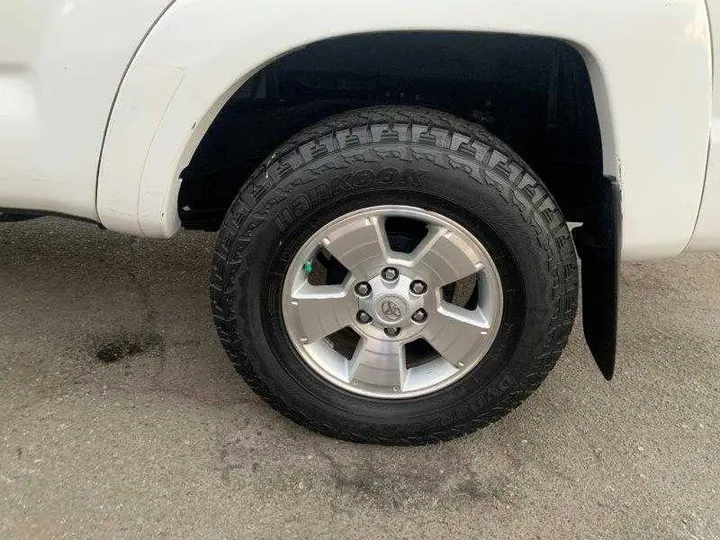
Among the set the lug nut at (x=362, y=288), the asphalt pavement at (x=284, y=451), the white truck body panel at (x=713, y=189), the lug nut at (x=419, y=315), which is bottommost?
the asphalt pavement at (x=284, y=451)

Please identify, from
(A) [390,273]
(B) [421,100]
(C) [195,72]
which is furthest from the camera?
(B) [421,100]

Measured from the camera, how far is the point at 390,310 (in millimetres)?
1944

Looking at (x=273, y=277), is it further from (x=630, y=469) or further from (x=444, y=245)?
(x=630, y=469)

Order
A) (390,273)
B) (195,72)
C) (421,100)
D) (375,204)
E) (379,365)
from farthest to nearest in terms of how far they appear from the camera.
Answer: (421,100) → (379,365) → (390,273) → (375,204) → (195,72)

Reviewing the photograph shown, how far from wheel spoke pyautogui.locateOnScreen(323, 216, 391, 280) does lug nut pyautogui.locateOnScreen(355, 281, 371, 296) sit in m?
0.05

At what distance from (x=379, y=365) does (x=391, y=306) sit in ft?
0.74

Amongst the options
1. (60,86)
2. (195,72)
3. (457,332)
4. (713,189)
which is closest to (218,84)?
(195,72)

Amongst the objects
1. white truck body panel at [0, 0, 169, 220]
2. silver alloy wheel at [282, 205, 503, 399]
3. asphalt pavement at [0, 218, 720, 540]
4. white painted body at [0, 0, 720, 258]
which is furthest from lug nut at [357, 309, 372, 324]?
white truck body panel at [0, 0, 169, 220]

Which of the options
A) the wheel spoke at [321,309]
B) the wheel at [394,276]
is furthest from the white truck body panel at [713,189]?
the wheel spoke at [321,309]

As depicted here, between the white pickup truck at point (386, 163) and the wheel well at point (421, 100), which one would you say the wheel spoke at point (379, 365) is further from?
the wheel well at point (421, 100)

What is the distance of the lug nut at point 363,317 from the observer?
1981 millimetres

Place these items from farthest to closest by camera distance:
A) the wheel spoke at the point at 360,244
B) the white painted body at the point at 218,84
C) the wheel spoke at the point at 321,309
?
the wheel spoke at the point at 321,309 < the wheel spoke at the point at 360,244 < the white painted body at the point at 218,84

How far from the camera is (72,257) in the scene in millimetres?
3229

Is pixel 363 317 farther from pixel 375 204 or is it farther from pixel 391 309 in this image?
pixel 375 204
